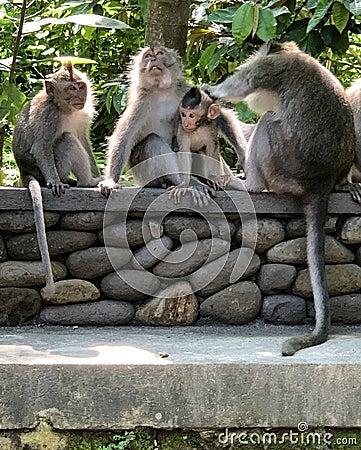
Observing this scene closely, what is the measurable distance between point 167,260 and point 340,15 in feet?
6.10

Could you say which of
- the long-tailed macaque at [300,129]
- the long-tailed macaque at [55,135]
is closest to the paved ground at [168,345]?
the long-tailed macaque at [300,129]

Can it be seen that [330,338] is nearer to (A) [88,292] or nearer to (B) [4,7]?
(A) [88,292]

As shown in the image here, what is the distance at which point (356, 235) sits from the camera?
522cm

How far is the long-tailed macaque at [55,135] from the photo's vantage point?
5219 mm

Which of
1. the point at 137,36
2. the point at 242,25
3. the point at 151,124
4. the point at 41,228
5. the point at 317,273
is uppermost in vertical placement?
the point at 137,36

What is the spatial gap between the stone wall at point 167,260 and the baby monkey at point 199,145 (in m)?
0.14

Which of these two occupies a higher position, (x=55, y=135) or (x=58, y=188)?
(x=55, y=135)

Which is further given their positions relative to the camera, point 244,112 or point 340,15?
point 244,112

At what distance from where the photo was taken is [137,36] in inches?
283

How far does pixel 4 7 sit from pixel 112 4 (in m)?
0.94

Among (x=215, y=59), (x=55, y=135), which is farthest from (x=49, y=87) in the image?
(x=215, y=59)

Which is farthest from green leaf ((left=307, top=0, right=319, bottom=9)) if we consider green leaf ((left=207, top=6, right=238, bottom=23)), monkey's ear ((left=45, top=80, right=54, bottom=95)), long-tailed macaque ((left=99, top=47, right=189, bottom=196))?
monkey's ear ((left=45, top=80, right=54, bottom=95))

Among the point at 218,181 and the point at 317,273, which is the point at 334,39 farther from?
the point at 317,273

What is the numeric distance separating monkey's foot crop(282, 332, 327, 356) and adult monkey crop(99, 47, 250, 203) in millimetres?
Result: 1320
